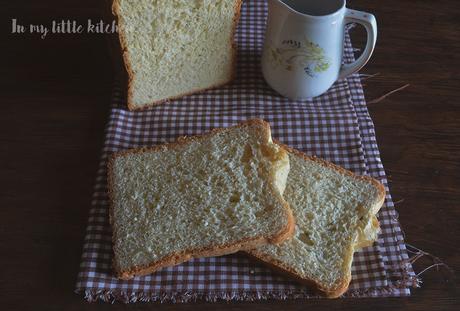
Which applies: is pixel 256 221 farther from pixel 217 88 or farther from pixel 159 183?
pixel 217 88

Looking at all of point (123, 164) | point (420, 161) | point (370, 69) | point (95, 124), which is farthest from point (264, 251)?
point (370, 69)

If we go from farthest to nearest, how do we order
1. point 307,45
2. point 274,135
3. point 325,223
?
Answer: point 274,135, point 307,45, point 325,223

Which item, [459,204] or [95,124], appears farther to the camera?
[95,124]

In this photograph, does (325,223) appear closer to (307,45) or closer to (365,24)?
(307,45)

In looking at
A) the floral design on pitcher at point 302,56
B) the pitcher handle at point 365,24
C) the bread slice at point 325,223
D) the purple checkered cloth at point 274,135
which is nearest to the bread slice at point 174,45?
the purple checkered cloth at point 274,135

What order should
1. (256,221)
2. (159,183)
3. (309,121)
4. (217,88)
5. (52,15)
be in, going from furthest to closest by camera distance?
(52,15) < (217,88) < (309,121) < (159,183) < (256,221)

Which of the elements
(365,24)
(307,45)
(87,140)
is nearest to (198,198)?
(87,140)
